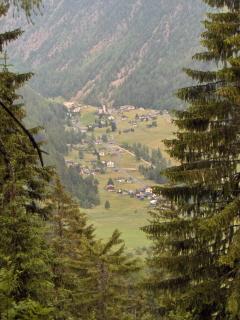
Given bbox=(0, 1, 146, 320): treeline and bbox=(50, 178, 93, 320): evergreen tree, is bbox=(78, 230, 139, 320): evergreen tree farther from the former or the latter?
bbox=(50, 178, 93, 320): evergreen tree

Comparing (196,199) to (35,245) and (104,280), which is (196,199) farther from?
(104,280)

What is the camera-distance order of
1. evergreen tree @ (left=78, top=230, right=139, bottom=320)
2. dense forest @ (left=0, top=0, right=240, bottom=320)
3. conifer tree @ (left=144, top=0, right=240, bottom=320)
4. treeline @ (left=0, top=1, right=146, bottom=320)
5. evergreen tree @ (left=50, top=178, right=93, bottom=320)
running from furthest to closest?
1. evergreen tree @ (left=78, top=230, right=139, bottom=320)
2. evergreen tree @ (left=50, top=178, right=93, bottom=320)
3. conifer tree @ (left=144, top=0, right=240, bottom=320)
4. dense forest @ (left=0, top=0, right=240, bottom=320)
5. treeline @ (left=0, top=1, right=146, bottom=320)

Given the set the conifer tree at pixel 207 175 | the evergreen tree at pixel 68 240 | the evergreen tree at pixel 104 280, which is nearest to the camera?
the conifer tree at pixel 207 175

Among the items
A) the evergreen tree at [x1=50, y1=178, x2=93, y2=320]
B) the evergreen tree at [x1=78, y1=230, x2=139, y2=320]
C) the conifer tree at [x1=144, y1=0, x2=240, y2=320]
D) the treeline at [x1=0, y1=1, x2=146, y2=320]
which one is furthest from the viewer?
the evergreen tree at [x1=78, y1=230, x2=139, y2=320]

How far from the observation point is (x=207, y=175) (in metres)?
12.7

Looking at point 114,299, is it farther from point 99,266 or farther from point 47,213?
point 47,213

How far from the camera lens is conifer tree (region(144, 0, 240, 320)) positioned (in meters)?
12.9

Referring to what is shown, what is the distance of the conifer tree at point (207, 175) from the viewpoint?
1293cm

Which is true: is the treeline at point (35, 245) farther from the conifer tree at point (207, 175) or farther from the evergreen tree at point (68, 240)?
the conifer tree at point (207, 175)


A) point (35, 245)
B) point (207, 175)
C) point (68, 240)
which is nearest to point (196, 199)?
point (207, 175)

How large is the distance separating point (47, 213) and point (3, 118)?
708 centimetres

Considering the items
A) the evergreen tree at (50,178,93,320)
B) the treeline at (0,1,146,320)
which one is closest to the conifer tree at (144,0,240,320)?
the treeline at (0,1,146,320)

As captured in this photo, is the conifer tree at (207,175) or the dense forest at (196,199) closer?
the dense forest at (196,199)

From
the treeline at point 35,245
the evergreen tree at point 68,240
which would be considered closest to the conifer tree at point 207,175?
the treeline at point 35,245
